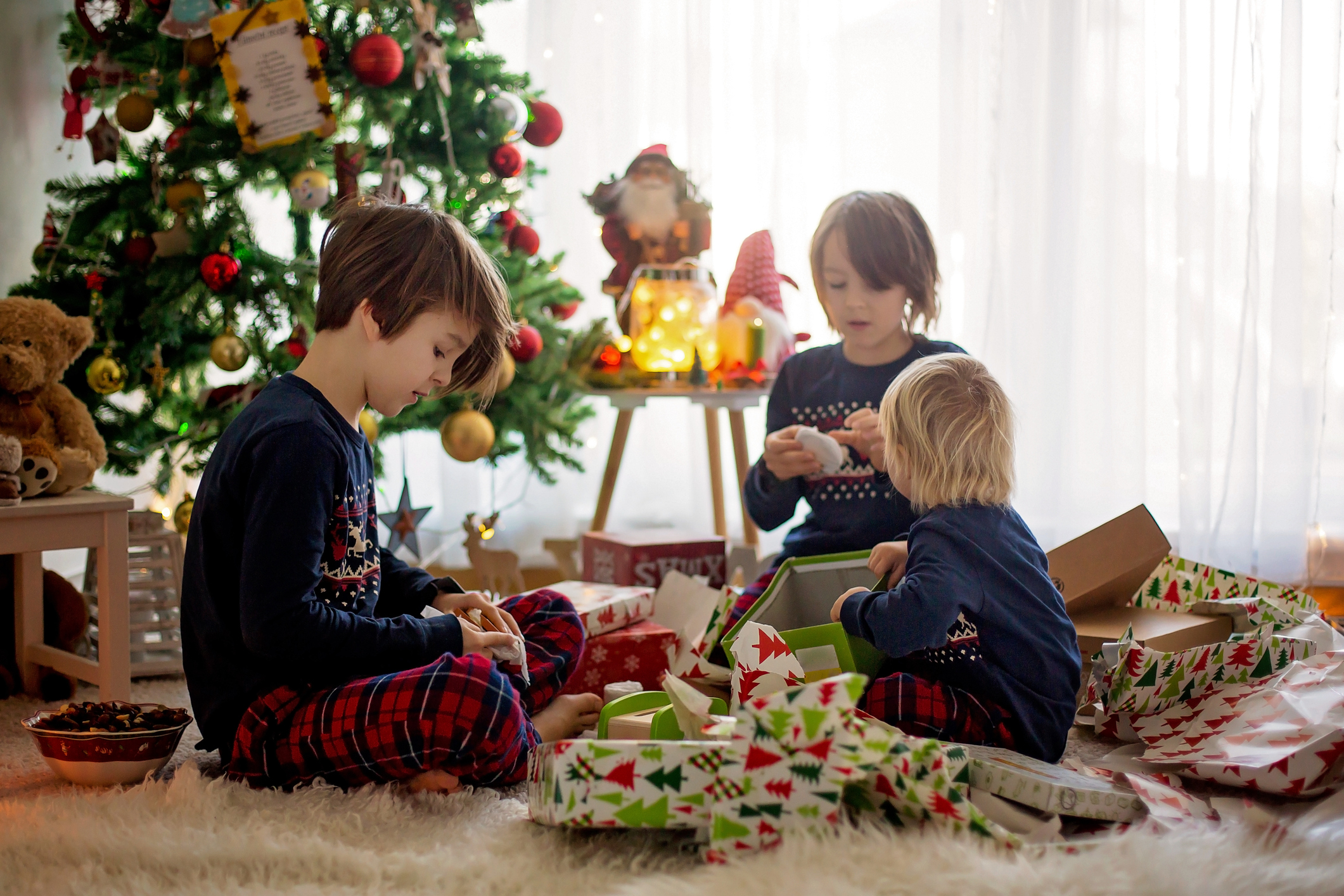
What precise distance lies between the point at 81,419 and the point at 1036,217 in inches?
73.0

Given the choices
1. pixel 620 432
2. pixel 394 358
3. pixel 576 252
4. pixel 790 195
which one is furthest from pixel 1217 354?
pixel 394 358

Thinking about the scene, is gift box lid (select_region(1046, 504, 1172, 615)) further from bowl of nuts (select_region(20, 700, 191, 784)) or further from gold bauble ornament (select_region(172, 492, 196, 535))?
gold bauble ornament (select_region(172, 492, 196, 535))

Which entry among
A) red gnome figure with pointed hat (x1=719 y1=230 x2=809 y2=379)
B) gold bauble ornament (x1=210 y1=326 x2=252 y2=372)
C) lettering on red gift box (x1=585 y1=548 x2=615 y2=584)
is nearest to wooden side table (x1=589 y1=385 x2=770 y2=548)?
red gnome figure with pointed hat (x1=719 y1=230 x2=809 y2=379)

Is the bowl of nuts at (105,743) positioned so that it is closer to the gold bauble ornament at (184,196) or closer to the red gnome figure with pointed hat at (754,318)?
the gold bauble ornament at (184,196)

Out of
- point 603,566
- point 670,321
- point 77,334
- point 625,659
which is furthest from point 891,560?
point 77,334

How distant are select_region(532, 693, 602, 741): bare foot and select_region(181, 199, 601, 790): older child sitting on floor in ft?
0.21

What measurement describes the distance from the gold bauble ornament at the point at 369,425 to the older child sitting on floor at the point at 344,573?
658 mm

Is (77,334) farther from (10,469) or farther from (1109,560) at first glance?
(1109,560)

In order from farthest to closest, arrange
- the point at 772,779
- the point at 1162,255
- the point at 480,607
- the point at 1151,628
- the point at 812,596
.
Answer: the point at 1162,255, the point at 1151,628, the point at 812,596, the point at 480,607, the point at 772,779

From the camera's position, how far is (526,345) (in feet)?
6.27

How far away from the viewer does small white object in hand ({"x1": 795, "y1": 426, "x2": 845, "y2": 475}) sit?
139cm

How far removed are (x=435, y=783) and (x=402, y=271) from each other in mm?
510

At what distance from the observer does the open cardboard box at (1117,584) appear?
1.39 meters

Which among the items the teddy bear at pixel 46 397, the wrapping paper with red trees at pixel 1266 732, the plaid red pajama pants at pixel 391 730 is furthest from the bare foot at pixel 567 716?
the teddy bear at pixel 46 397
